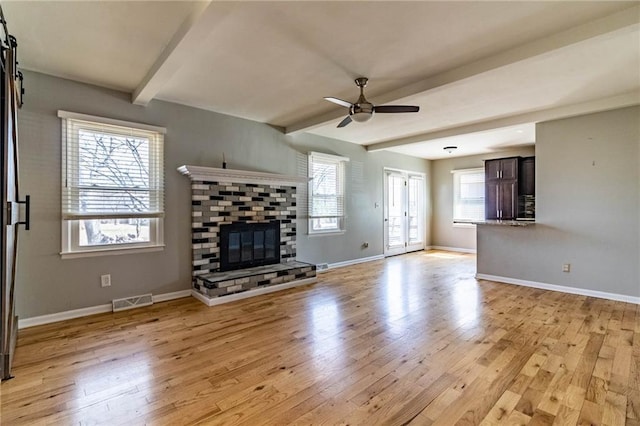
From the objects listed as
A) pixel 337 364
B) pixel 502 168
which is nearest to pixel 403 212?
pixel 502 168

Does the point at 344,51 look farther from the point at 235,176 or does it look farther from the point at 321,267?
the point at 321,267

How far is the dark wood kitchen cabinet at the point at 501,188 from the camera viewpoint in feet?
21.1

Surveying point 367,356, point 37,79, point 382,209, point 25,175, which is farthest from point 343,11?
point 382,209

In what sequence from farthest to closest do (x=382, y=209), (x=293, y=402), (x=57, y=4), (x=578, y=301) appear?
(x=382, y=209) < (x=578, y=301) < (x=57, y=4) < (x=293, y=402)

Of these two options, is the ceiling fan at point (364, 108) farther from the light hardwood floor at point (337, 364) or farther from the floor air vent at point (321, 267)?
the floor air vent at point (321, 267)

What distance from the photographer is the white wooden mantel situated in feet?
13.6

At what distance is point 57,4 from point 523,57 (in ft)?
12.3

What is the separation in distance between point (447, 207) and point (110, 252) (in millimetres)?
7895

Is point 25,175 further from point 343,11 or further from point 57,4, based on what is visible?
point 343,11

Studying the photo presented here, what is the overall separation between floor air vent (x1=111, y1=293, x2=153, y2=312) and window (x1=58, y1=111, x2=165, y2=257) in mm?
621

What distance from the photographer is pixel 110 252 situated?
3.67 meters

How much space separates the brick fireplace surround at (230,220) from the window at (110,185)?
471 mm

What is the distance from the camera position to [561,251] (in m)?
4.43

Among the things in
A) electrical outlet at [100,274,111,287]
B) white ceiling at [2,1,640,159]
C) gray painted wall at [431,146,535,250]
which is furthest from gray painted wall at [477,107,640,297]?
electrical outlet at [100,274,111,287]
